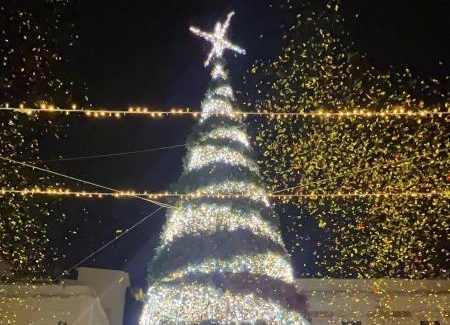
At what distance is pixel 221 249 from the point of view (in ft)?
24.6

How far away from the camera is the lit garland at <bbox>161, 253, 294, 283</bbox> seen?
734 centimetres

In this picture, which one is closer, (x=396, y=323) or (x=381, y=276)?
(x=396, y=323)

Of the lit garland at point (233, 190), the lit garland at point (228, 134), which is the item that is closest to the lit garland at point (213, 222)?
the lit garland at point (233, 190)

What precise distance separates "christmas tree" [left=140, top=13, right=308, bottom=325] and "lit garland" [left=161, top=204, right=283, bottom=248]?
2 centimetres

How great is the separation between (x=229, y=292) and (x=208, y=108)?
14.6 feet

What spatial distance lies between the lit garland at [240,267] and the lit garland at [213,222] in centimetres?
56

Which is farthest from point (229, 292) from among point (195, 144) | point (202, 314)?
point (195, 144)

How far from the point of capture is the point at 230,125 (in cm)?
924

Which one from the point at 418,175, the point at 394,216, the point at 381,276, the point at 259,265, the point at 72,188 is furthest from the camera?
the point at 381,276

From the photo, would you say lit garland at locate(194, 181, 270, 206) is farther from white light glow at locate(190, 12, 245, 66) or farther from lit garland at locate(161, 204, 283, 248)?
white light glow at locate(190, 12, 245, 66)

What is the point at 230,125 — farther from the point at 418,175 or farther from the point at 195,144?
the point at 418,175

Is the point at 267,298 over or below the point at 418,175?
below

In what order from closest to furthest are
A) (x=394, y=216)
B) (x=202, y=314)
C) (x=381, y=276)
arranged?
(x=202, y=314) → (x=394, y=216) → (x=381, y=276)

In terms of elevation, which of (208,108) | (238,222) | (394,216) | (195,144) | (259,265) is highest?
(208,108)
